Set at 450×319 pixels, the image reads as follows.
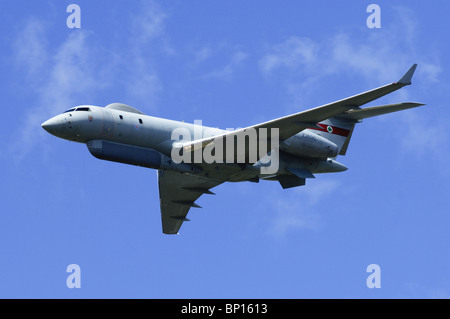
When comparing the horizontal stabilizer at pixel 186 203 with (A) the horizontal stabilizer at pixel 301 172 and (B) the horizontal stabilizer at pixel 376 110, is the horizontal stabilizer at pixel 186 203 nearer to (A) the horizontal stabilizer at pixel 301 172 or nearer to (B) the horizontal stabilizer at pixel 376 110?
(A) the horizontal stabilizer at pixel 301 172

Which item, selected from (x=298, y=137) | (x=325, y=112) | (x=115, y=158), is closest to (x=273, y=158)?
(x=298, y=137)

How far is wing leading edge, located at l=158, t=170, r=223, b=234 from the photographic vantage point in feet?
144

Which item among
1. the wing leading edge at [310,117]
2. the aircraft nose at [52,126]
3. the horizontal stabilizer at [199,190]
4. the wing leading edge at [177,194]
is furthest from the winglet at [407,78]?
the aircraft nose at [52,126]

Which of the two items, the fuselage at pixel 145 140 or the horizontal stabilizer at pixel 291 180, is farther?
the horizontal stabilizer at pixel 291 180

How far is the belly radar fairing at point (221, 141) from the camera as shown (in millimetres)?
37219

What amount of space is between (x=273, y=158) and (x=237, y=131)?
11.6 ft

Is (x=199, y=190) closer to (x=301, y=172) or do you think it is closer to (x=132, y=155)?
(x=301, y=172)

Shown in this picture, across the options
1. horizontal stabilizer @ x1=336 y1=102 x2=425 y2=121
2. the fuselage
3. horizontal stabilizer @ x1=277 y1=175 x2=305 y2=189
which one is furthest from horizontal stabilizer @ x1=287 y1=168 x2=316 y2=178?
horizontal stabilizer @ x1=336 y1=102 x2=425 y2=121

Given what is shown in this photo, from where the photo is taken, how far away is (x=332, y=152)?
133 ft

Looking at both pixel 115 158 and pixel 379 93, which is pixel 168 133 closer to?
pixel 115 158

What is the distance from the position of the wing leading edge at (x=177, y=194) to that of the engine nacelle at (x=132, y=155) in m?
3.37

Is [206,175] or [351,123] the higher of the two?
[351,123]

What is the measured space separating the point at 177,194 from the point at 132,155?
7942 mm

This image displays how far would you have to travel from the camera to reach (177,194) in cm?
4559
